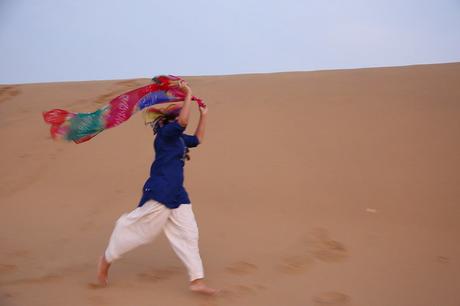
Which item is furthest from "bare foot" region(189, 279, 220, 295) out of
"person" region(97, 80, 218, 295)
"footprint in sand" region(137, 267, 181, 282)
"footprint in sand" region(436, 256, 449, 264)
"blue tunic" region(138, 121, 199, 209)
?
"footprint in sand" region(436, 256, 449, 264)

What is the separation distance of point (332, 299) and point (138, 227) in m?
1.39

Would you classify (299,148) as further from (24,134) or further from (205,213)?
(24,134)

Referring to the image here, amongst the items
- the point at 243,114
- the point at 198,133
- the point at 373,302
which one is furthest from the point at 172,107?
the point at 243,114

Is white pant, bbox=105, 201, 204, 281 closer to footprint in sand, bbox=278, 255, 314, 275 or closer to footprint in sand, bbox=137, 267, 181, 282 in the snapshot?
footprint in sand, bbox=137, 267, 181, 282

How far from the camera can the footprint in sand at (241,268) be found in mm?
3908

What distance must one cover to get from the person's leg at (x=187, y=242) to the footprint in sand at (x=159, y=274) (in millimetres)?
428

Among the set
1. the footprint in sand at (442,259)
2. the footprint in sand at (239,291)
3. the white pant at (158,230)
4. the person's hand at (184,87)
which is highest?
the person's hand at (184,87)

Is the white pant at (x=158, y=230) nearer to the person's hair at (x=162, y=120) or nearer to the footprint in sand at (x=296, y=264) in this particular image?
the person's hair at (x=162, y=120)

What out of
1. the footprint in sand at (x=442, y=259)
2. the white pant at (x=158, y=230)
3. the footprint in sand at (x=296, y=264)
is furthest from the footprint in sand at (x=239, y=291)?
the footprint in sand at (x=442, y=259)

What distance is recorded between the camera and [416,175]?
18.7 ft

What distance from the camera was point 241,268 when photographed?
3979mm

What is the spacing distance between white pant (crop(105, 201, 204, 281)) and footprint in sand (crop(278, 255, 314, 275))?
0.78 meters

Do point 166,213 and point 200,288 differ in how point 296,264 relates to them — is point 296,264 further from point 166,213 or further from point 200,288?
point 166,213

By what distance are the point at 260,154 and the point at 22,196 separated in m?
3.03
